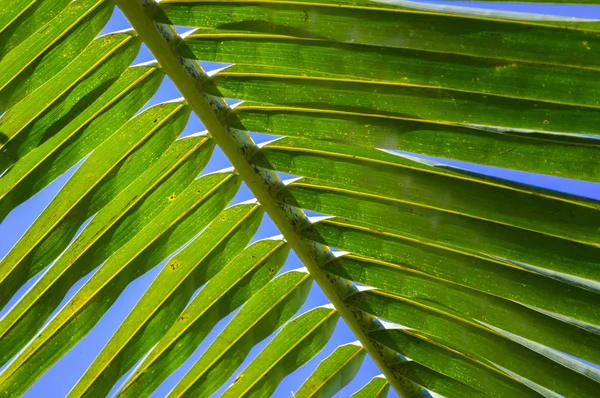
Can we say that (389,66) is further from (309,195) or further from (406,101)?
(309,195)

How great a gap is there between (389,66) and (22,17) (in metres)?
1.03

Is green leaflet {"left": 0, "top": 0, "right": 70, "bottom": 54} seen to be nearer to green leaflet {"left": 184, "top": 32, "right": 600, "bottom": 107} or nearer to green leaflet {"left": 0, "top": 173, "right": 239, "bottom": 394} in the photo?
green leaflet {"left": 184, "top": 32, "right": 600, "bottom": 107}

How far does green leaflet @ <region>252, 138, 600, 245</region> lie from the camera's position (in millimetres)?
1904

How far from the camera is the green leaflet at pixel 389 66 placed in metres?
1.75

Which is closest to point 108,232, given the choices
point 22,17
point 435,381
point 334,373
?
point 22,17

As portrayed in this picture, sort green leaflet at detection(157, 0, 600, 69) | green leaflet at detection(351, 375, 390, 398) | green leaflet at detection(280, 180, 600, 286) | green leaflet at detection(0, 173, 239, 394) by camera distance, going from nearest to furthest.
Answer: green leaflet at detection(157, 0, 600, 69) < green leaflet at detection(280, 180, 600, 286) < green leaflet at detection(0, 173, 239, 394) < green leaflet at detection(351, 375, 390, 398)

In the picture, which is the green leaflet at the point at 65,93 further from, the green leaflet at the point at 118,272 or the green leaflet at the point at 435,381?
the green leaflet at the point at 435,381

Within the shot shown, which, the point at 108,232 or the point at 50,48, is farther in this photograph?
the point at 108,232

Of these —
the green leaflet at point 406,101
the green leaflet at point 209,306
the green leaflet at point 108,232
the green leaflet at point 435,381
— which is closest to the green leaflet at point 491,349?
the green leaflet at point 435,381

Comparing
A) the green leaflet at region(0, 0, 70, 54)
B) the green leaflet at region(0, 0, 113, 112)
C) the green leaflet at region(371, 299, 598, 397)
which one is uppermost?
the green leaflet at region(0, 0, 70, 54)

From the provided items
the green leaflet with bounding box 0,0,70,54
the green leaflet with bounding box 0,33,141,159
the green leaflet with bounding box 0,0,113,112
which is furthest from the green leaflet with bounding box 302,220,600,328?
the green leaflet with bounding box 0,0,70,54

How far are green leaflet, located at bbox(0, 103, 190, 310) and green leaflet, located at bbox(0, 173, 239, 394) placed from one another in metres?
0.16

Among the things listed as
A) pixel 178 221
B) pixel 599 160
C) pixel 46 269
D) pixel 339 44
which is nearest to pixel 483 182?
pixel 599 160

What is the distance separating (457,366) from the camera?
236 cm
